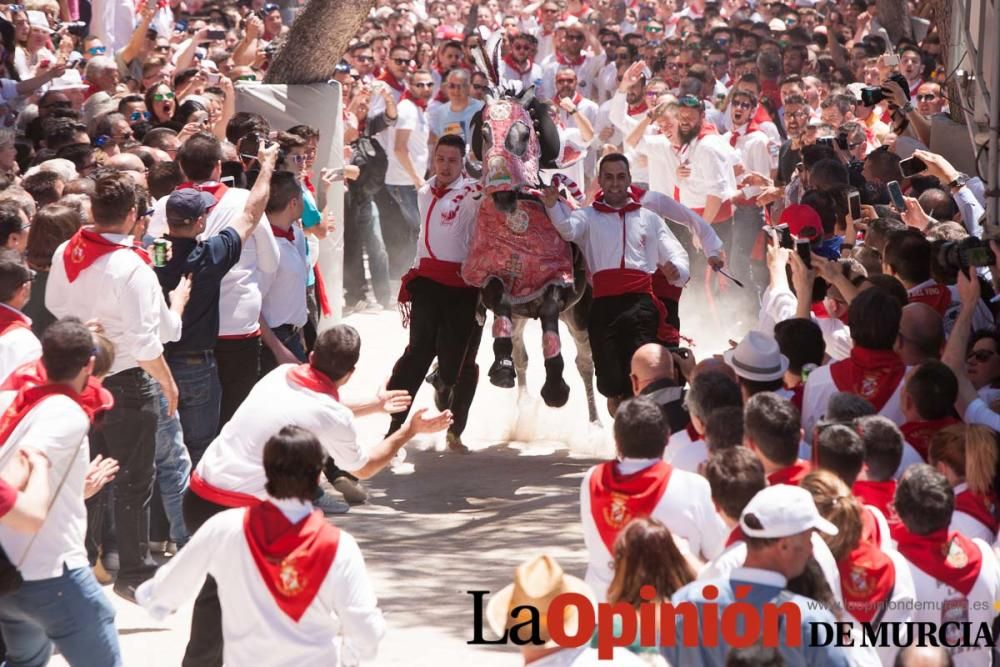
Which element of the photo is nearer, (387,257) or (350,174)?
(350,174)

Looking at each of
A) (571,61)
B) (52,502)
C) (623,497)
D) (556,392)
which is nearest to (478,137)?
(556,392)

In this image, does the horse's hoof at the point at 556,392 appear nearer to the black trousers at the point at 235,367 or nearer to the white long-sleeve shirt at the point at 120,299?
the black trousers at the point at 235,367

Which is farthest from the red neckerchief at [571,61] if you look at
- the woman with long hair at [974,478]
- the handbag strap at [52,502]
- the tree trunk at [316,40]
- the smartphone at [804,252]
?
the handbag strap at [52,502]

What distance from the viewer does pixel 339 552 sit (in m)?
4.27

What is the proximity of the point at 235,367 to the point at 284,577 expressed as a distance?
353cm

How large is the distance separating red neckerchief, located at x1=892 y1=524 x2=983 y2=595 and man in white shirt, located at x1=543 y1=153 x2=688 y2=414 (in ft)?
12.0

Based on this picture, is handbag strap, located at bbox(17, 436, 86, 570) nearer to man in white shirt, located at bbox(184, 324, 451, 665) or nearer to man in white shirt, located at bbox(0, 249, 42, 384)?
man in white shirt, located at bbox(184, 324, 451, 665)

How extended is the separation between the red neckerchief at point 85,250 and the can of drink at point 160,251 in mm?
279

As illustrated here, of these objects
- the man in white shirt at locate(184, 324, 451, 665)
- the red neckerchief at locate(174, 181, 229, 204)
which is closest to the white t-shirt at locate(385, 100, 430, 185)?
the red neckerchief at locate(174, 181, 229, 204)

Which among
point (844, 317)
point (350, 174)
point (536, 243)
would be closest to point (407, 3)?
point (350, 174)

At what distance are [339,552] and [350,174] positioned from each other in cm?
597

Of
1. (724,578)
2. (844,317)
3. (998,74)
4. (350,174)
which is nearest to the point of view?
(724,578)

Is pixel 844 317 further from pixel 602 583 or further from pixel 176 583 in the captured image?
pixel 176 583

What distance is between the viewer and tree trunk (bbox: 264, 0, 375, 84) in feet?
35.2
